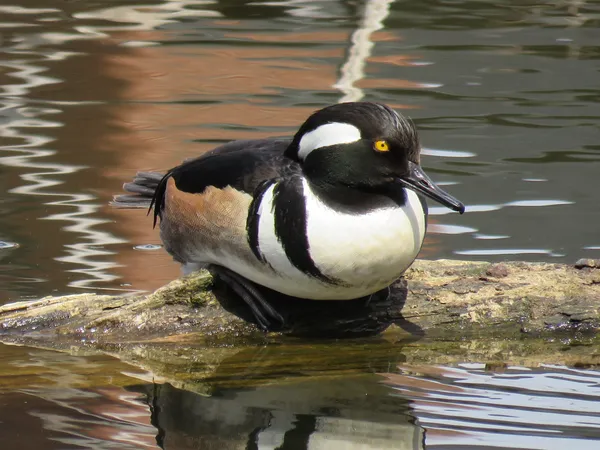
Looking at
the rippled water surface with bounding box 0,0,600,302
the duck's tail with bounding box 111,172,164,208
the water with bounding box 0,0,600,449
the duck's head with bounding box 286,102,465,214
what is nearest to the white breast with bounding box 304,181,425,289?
the duck's head with bounding box 286,102,465,214

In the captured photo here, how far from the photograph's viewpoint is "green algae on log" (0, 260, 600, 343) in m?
5.59

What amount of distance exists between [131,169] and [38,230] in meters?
1.88

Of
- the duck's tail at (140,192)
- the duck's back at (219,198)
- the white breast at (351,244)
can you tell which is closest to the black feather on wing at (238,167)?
the duck's back at (219,198)

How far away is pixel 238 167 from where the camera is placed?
18.2ft

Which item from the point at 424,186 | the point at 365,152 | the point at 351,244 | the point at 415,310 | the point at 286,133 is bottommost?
the point at 286,133

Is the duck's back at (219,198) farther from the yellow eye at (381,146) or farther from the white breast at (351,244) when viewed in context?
the yellow eye at (381,146)

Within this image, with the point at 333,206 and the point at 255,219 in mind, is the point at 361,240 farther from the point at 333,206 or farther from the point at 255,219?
the point at 255,219

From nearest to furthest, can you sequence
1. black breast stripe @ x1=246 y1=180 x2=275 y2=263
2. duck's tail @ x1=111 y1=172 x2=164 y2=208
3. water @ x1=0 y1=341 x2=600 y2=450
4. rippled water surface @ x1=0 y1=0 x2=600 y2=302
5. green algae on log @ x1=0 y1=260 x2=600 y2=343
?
water @ x1=0 y1=341 x2=600 y2=450
black breast stripe @ x1=246 y1=180 x2=275 y2=263
green algae on log @ x1=0 y1=260 x2=600 y2=343
duck's tail @ x1=111 y1=172 x2=164 y2=208
rippled water surface @ x1=0 y1=0 x2=600 y2=302

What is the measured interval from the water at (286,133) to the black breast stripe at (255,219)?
0.61 meters

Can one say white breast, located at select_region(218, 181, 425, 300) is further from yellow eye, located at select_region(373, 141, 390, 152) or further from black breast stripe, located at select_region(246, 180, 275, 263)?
yellow eye, located at select_region(373, 141, 390, 152)

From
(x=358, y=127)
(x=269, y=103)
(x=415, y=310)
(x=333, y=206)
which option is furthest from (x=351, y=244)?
(x=269, y=103)

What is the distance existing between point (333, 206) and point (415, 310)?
72cm

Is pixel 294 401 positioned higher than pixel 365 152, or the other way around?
pixel 365 152

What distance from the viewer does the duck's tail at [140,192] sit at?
268 inches
